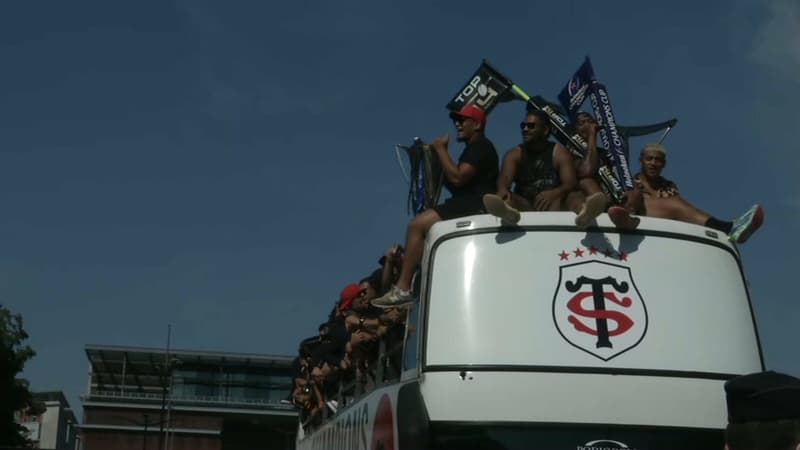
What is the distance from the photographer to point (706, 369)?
7.47 metres

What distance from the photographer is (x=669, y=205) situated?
8.77 m

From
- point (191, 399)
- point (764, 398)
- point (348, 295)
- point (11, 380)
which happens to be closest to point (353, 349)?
point (348, 295)

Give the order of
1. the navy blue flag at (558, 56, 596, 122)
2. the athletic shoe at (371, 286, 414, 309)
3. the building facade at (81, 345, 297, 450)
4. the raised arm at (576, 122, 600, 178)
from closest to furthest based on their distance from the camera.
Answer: the athletic shoe at (371, 286, 414, 309) → the raised arm at (576, 122, 600, 178) → the navy blue flag at (558, 56, 596, 122) → the building facade at (81, 345, 297, 450)

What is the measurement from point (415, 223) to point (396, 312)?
26.1 inches

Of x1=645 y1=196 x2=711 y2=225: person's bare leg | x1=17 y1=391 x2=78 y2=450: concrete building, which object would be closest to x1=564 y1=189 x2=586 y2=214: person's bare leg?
x1=645 y1=196 x2=711 y2=225: person's bare leg

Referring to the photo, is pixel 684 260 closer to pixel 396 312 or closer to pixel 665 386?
pixel 665 386

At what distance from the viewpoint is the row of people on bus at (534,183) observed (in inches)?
336

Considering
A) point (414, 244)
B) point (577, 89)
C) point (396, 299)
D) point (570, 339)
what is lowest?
point (570, 339)

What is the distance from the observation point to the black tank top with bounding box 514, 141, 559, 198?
9.00 metres

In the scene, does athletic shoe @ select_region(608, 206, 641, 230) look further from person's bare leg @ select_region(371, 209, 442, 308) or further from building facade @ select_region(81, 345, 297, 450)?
building facade @ select_region(81, 345, 297, 450)

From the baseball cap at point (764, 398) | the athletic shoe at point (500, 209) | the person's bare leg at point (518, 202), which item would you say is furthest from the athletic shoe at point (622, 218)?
the baseball cap at point (764, 398)

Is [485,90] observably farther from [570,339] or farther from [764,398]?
[764,398]

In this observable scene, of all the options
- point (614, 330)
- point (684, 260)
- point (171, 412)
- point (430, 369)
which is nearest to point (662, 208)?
point (684, 260)

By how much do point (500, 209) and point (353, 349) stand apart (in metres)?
3.27
